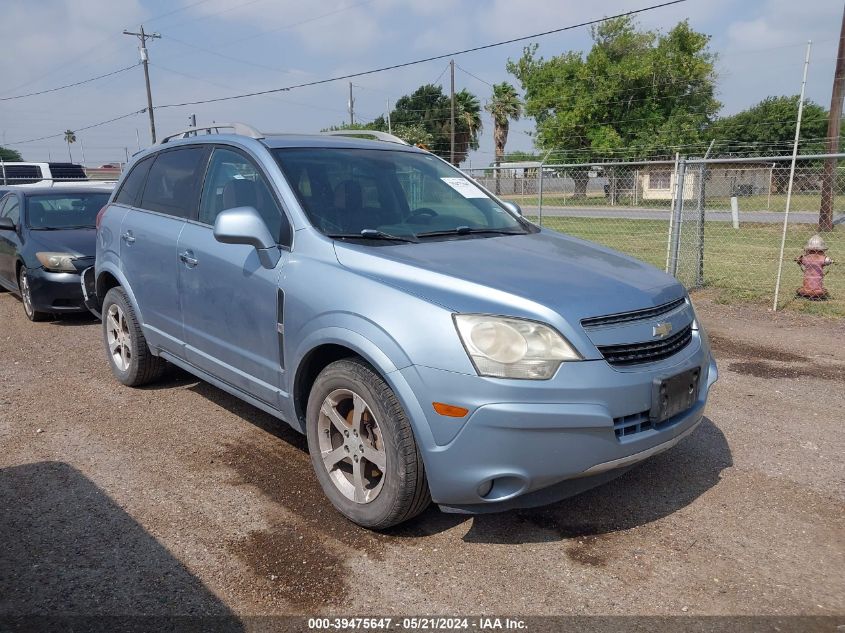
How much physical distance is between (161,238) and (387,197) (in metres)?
1.62

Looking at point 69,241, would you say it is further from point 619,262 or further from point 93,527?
point 619,262

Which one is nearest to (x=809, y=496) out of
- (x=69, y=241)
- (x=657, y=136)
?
(x=69, y=241)

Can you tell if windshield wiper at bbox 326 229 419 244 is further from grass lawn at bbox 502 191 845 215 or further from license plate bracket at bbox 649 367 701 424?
grass lawn at bbox 502 191 845 215

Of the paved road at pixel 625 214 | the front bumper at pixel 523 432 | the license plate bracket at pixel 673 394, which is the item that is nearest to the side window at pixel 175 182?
the front bumper at pixel 523 432

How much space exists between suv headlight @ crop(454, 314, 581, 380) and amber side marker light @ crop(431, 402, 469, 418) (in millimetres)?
166

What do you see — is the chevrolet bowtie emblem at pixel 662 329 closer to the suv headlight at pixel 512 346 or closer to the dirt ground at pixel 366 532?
the suv headlight at pixel 512 346

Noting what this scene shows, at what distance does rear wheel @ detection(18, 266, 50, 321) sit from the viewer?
7.73 metres

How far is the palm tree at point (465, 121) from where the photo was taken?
182ft

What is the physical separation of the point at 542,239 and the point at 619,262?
0.54m

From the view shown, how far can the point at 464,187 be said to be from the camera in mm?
4441

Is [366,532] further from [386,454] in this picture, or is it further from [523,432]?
[523,432]

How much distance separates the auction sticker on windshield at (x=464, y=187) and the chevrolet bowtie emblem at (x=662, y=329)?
1704 mm

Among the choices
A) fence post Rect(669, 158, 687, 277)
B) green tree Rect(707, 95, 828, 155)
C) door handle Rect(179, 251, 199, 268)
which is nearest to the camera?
door handle Rect(179, 251, 199, 268)

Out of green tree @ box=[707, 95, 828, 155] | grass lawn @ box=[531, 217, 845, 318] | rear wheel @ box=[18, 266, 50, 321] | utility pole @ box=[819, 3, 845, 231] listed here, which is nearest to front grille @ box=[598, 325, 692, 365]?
grass lawn @ box=[531, 217, 845, 318]
